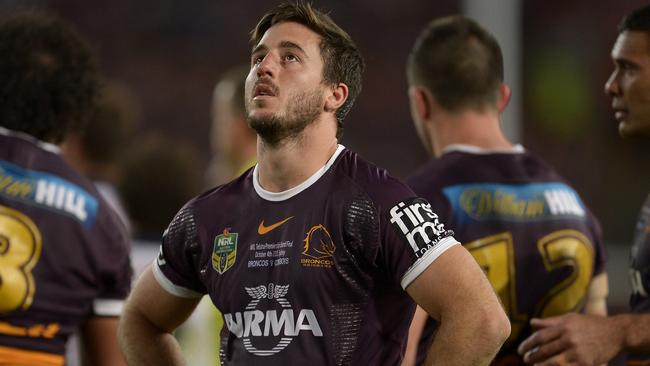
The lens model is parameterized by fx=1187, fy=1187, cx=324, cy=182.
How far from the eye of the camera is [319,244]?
3266mm

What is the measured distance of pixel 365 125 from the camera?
13727 millimetres

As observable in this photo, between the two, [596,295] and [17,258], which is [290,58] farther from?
[596,295]

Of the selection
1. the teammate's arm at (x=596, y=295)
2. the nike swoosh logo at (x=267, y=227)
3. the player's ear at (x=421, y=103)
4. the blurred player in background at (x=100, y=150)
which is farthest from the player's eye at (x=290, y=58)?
the blurred player in background at (x=100, y=150)

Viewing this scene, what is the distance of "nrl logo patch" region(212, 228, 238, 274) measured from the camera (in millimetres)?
3410

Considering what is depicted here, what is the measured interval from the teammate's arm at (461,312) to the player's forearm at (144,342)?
977 mm

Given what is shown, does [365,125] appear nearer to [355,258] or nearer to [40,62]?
[40,62]

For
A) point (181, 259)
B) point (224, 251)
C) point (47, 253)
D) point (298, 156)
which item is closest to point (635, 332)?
point (298, 156)

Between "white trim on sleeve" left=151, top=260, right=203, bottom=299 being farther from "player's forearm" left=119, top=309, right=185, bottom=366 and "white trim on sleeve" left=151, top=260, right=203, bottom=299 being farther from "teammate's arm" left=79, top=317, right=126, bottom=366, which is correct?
"teammate's arm" left=79, top=317, right=126, bottom=366

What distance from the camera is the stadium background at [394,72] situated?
1320cm

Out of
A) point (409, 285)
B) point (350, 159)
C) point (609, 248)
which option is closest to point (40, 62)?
point (350, 159)

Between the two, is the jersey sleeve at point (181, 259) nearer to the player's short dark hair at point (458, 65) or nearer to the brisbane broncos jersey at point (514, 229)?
the brisbane broncos jersey at point (514, 229)

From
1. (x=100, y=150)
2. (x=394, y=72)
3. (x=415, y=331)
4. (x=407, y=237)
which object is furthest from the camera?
(x=394, y=72)

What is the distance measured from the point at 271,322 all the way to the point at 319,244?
258 millimetres

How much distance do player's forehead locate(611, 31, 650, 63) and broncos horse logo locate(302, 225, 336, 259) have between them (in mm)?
1489
